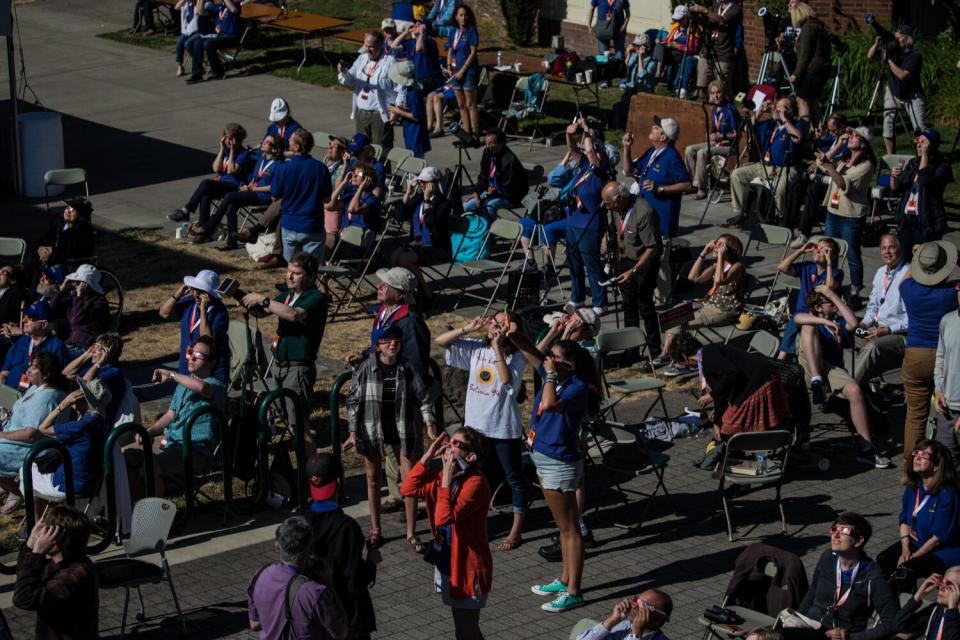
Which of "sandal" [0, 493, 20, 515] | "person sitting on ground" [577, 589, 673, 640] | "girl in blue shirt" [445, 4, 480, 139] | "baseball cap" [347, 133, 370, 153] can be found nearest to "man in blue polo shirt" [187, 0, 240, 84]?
"girl in blue shirt" [445, 4, 480, 139]

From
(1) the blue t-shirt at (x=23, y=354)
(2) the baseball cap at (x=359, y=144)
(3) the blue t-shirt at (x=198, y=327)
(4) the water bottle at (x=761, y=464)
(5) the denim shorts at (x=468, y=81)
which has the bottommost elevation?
Result: (4) the water bottle at (x=761, y=464)

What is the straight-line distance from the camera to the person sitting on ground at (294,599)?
7.66 m

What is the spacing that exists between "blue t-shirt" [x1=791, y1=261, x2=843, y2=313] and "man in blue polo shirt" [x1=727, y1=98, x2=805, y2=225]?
4622 mm

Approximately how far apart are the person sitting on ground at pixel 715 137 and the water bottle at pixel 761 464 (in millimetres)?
8630

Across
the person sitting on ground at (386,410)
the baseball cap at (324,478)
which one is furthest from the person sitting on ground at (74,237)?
the baseball cap at (324,478)

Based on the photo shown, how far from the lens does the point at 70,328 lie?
13906 mm

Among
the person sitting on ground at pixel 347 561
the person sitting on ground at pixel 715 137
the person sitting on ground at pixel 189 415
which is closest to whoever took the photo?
the person sitting on ground at pixel 347 561

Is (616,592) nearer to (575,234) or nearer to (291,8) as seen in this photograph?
(575,234)

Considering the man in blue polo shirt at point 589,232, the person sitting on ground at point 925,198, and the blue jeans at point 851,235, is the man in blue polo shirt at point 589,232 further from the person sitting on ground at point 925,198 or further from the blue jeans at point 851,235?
the person sitting on ground at point 925,198

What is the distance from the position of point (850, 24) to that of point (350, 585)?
713 inches

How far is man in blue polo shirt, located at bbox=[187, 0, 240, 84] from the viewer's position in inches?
1094

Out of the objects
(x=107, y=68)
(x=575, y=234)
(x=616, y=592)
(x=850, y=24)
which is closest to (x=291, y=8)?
(x=107, y=68)

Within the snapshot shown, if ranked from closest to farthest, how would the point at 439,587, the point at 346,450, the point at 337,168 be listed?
the point at 439,587 < the point at 346,450 < the point at 337,168

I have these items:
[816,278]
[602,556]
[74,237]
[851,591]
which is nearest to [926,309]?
[816,278]
